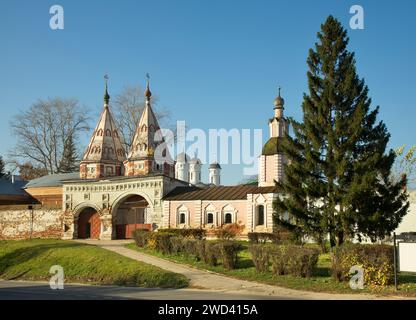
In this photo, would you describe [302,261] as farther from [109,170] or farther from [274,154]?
[109,170]

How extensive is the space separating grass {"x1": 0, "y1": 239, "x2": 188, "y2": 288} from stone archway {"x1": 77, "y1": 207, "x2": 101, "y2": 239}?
8.15 meters

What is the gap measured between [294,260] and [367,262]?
2.39 metres

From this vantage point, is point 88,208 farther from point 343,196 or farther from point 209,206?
point 343,196

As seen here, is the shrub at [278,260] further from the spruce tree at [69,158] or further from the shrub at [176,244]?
the spruce tree at [69,158]

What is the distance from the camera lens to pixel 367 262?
14.8 m

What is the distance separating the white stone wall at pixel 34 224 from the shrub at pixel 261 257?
23.1 metres

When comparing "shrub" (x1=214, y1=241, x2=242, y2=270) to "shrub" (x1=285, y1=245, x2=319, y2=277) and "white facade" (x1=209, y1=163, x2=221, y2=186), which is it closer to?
"shrub" (x1=285, y1=245, x2=319, y2=277)

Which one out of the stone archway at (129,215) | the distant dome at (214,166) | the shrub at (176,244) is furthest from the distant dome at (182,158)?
the shrub at (176,244)

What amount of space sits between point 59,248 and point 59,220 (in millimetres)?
11899

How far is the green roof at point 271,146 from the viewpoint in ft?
104

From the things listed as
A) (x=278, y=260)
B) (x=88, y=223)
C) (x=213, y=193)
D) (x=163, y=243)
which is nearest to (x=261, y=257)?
(x=278, y=260)
